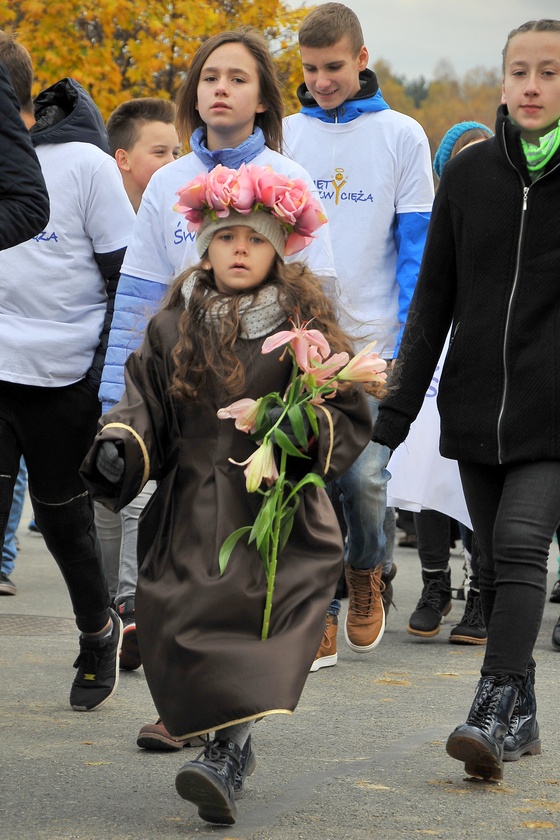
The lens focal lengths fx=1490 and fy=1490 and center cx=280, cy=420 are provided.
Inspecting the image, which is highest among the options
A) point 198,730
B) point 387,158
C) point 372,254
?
point 387,158

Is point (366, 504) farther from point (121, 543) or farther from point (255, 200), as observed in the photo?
point (255, 200)

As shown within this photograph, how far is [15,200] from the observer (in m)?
4.70

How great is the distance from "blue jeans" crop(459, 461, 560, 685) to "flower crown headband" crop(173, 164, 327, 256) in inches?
Answer: 39.7

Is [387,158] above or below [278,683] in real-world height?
above

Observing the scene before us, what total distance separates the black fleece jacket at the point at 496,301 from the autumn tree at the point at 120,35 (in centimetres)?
1245

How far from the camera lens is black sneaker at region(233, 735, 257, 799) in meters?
4.09

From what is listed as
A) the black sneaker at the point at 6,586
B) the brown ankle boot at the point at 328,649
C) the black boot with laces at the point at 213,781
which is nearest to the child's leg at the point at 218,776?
the black boot with laces at the point at 213,781

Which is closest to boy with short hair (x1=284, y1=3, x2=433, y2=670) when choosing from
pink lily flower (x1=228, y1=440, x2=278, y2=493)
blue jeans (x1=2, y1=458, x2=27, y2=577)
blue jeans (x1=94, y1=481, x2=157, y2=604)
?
blue jeans (x1=94, y1=481, x2=157, y2=604)

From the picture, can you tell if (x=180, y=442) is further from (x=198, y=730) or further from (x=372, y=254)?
(x=372, y=254)

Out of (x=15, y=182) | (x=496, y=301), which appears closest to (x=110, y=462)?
(x=15, y=182)

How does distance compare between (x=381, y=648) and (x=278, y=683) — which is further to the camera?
(x=381, y=648)

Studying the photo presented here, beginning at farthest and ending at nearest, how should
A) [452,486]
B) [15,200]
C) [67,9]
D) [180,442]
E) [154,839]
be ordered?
[67,9], [452,486], [15,200], [180,442], [154,839]

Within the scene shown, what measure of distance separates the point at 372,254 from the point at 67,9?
39.2 ft

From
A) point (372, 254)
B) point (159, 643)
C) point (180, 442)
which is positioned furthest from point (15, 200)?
point (372, 254)
